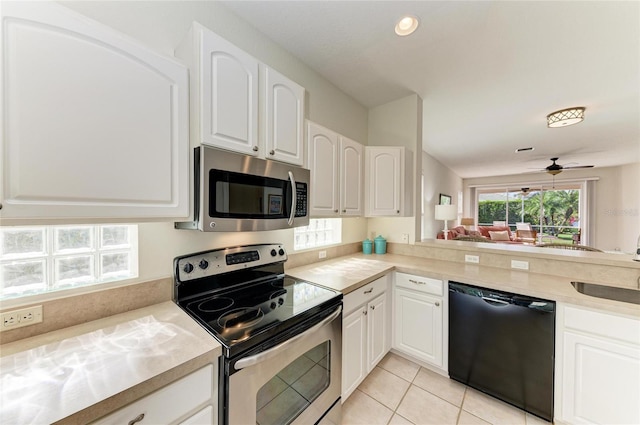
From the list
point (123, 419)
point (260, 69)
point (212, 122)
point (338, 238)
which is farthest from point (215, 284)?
point (338, 238)

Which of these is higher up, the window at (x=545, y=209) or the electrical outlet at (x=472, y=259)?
the window at (x=545, y=209)

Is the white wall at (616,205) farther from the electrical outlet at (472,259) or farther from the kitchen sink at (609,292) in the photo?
the electrical outlet at (472,259)

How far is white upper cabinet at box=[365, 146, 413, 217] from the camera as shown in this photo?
230 cm

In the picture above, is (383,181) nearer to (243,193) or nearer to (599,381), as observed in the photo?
(243,193)

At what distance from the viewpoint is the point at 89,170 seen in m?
0.82

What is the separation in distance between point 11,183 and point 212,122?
675mm

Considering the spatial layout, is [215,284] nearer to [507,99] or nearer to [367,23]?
[367,23]

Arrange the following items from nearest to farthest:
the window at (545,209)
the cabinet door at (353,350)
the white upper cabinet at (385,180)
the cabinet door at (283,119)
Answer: the cabinet door at (283,119), the cabinet door at (353,350), the white upper cabinet at (385,180), the window at (545,209)

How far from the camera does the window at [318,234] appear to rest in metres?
2.16

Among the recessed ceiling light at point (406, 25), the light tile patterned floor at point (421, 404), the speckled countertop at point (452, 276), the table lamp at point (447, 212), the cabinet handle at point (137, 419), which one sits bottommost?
the light tile patterned floor at point (421, 404)

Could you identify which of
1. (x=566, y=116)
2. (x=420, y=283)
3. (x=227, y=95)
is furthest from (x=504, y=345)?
(x=566, y=116)

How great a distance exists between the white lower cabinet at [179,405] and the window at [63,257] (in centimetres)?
66

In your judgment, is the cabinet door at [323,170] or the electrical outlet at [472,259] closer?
the cabinet door at [323,170]

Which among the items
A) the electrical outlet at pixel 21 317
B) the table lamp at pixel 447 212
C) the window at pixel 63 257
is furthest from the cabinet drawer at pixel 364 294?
the table lamp at pixel 447 212
